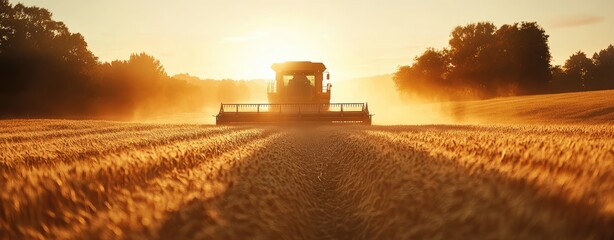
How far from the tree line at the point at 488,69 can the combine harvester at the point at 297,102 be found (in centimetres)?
4577

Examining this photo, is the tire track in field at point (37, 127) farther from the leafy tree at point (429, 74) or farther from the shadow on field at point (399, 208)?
the leafy tree at point (429, 74)

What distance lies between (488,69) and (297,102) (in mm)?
47991

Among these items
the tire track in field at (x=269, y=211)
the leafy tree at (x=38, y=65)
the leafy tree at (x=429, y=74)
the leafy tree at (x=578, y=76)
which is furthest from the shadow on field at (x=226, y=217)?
the leafy tree at (x=578, y=76)

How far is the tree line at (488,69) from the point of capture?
225ft

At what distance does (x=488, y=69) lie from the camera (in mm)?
70438

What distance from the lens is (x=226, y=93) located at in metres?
128

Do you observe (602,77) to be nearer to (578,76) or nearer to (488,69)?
(578,76)

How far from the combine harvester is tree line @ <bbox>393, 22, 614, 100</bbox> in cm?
4577

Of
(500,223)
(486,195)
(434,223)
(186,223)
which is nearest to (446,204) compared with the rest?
(434,223)

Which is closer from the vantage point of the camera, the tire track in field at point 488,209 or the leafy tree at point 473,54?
the tire track in field at point 488,209

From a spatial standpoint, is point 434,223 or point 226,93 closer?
point 434,223

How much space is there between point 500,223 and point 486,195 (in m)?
0.27

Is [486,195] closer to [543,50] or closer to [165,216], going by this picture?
[165,216]

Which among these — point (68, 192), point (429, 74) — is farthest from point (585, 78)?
point (68, 192)
